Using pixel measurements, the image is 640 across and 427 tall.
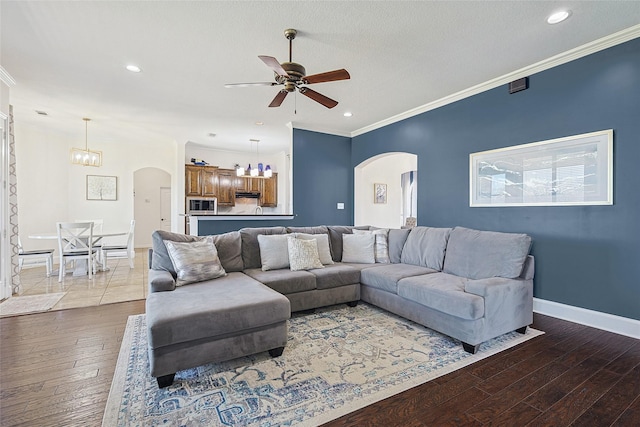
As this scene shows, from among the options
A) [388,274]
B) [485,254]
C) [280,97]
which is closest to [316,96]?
[280,97]

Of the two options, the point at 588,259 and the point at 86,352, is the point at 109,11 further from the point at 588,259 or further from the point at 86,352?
the point at 588,259

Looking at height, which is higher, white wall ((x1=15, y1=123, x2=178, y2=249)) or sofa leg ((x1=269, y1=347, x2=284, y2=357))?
white wall ((x1=15, y1=123, x2=178, y2=249))

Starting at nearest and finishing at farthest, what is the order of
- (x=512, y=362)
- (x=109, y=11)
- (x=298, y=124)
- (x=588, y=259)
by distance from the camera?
1. (x=512, y=362)
2. (x=109, y=11)
3. (x=588, y=259)
4. (x=298, y=124)

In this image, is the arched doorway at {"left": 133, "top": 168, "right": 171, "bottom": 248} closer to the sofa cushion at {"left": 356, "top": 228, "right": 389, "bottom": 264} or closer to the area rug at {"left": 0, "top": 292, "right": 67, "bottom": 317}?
the area rug at {"left": 0, "top": 292, "right": 67, "bottom": 317}

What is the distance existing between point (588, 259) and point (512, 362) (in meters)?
1.62

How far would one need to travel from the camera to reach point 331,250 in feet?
13.5

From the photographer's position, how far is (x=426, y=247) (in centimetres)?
365

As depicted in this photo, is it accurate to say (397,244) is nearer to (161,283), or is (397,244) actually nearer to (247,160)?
(161,283)

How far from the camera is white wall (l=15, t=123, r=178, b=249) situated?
19.5 feet

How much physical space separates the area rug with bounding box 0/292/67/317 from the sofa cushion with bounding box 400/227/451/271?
4.39m

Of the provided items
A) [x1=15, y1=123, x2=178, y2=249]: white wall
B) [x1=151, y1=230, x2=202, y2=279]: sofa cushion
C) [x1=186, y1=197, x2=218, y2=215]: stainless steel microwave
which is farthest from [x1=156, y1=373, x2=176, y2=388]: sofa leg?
[x1=15, y1=123, x2=178, y2=249]: white wall

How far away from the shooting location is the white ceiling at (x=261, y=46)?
243cm

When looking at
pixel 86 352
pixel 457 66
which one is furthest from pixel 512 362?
pixel 86 352

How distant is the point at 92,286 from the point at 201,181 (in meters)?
3.89
